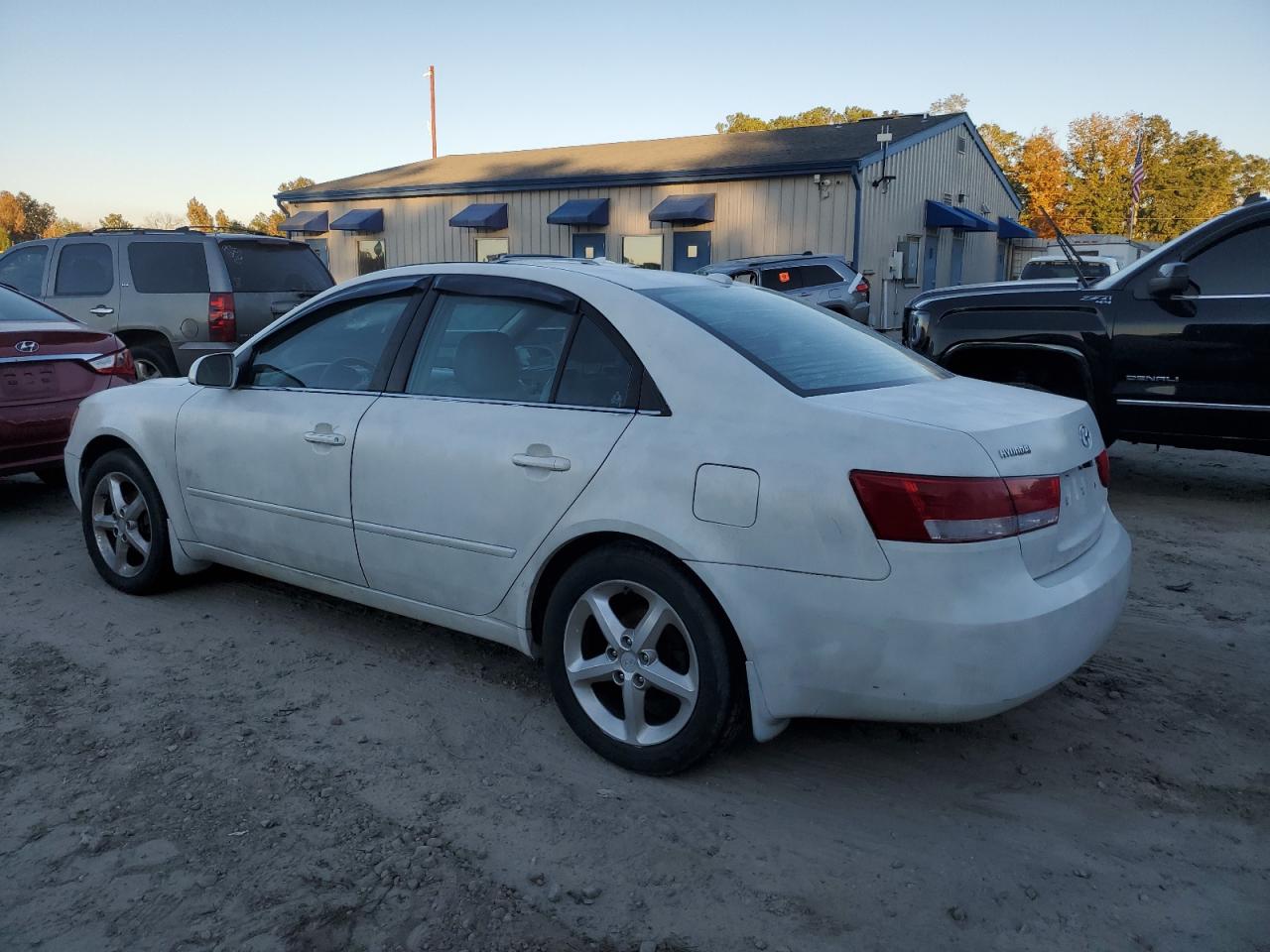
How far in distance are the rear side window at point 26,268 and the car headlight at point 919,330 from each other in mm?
8321

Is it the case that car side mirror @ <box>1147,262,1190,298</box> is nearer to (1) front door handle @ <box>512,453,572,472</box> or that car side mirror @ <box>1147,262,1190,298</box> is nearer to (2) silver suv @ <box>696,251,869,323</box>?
(1) front door handle @ <box>512,453,572,472</box>

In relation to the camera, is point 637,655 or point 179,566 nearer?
point 637,655

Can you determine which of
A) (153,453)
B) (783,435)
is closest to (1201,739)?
(783,435)

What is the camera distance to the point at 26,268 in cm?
990

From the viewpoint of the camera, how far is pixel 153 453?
15.0ft

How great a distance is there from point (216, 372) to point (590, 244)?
2013 centimetres

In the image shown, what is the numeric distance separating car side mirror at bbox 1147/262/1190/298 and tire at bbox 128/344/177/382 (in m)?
8.54

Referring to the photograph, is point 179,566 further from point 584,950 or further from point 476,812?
point 584,950

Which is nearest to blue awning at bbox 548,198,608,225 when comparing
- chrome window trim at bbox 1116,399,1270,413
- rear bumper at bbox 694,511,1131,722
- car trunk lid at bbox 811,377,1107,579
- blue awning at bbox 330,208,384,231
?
blue awning at bbox 330,208,384,231

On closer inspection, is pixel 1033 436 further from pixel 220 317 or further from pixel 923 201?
pixel 923 201

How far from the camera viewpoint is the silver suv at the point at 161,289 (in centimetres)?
940

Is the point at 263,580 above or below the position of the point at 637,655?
below

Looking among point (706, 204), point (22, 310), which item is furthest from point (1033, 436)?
point (706, 204)

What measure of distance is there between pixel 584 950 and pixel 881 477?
1.38m
